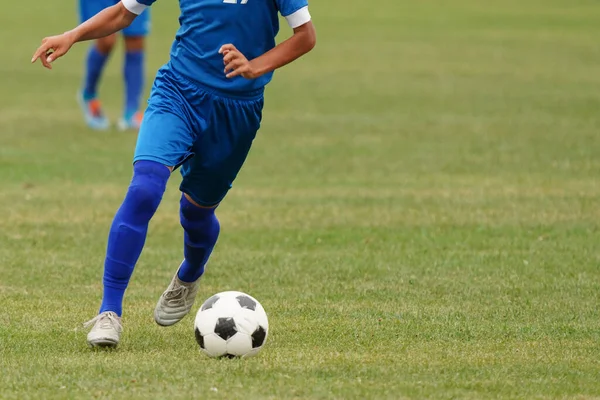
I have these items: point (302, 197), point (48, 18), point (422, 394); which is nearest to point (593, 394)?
point (422, 394)

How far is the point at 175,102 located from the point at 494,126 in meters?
10.7

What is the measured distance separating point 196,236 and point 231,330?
1217 mm

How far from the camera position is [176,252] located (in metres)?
9.59

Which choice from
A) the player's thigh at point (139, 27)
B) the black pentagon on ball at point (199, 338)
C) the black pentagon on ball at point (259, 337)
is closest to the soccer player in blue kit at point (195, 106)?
the black pentagon on ball at point (199, 338)

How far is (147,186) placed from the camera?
623cm

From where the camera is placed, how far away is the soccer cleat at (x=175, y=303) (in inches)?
274

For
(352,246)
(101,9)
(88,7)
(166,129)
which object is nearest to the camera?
(166,129)

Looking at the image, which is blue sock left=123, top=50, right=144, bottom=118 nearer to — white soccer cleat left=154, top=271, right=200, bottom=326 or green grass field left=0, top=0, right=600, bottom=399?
green grass field left=0, top=0, right=600, bottom=399

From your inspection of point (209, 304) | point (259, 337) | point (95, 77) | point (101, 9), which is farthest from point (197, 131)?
point (95, 77)

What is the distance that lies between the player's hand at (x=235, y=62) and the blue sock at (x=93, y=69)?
10.9 metres

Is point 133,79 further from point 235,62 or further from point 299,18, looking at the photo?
point 235,62

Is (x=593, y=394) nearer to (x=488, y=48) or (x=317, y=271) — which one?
(x=317, y=271)

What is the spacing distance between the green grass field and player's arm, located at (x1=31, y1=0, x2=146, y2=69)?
141cm

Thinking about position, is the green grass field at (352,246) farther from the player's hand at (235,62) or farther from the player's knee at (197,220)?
the player's hand at (235,62)
